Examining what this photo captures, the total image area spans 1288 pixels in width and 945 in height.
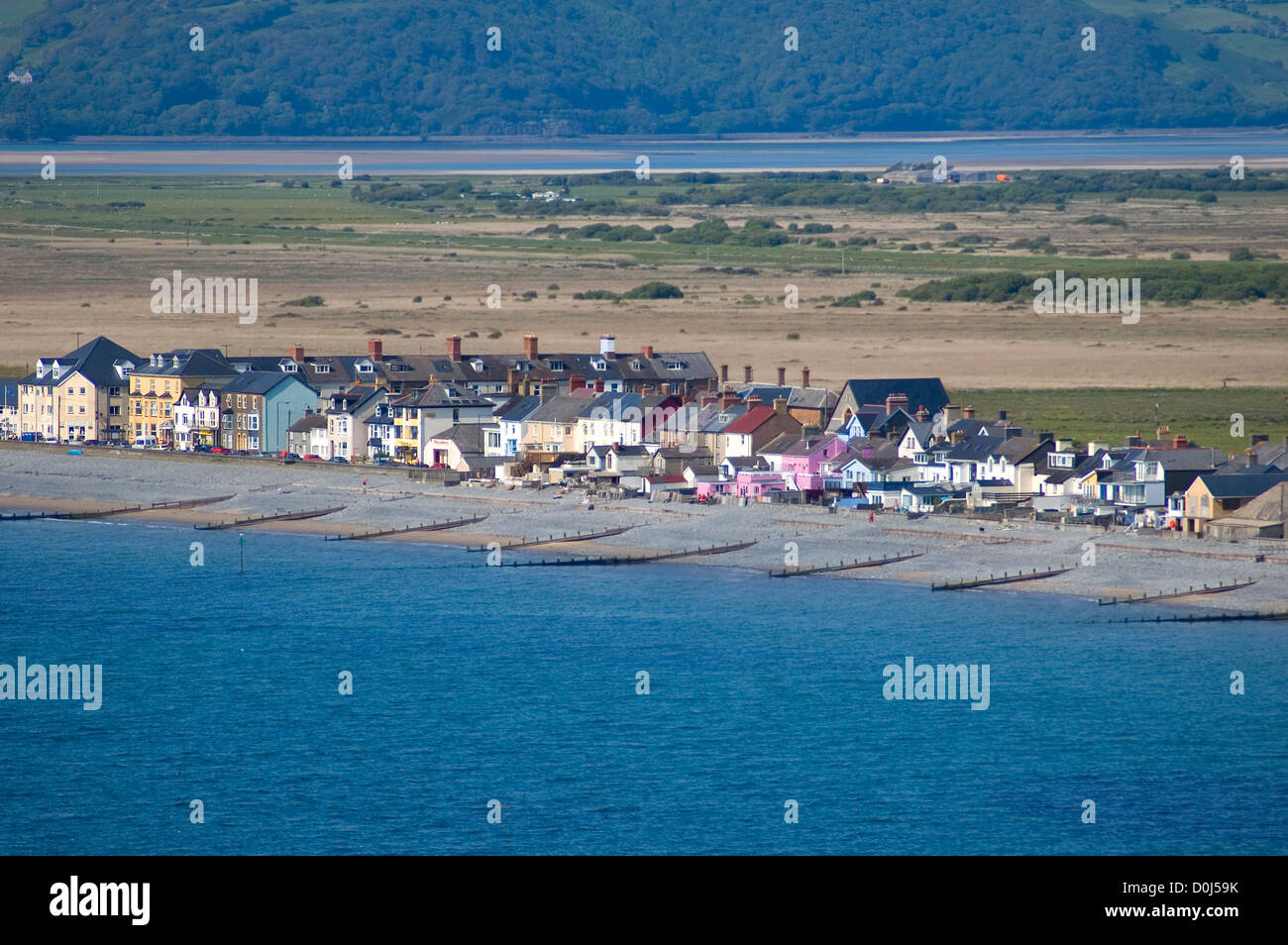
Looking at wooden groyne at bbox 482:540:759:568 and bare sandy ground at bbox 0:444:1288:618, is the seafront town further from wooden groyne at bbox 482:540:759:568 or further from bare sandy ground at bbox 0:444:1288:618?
wooden groyne at bbox 482:540:759:568

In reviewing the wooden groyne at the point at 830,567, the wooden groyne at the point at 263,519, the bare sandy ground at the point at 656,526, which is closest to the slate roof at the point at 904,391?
the bare sandy ground at the point at 656,526

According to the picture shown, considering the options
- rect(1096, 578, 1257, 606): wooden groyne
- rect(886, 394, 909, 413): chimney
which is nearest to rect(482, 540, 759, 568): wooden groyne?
rect(1096, 578, 1257, 606): wooden groyne

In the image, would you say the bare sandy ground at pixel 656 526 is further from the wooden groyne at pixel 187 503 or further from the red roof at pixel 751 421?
the red roof at pixel 751 421

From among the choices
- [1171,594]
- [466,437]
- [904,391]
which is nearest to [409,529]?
[466,437]

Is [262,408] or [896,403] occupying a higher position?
[262,408]

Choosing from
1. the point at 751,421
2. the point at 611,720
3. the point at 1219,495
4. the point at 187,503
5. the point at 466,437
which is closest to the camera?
the point at 611,720

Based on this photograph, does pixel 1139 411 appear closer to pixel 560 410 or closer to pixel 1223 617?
pixel 560 410
